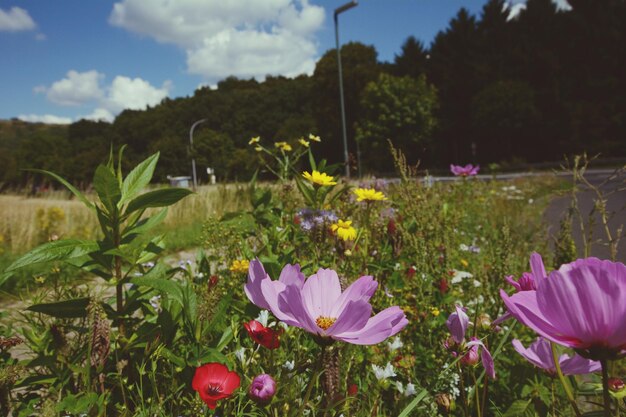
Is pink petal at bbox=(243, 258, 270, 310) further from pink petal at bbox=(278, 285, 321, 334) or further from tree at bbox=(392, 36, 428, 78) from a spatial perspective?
tree at bbox=(392, 36, 428, 78)

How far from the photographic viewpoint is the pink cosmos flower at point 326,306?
65 cm

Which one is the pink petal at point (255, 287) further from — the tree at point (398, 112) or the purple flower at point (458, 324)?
the tree at point (398, 112)

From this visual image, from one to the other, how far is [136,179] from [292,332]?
2.27 feet

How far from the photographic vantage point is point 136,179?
1.29m

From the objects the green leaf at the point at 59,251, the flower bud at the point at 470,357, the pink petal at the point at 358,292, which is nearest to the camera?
the pink petal at the point at 358,292

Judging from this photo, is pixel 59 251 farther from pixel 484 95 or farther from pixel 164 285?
pixel 484 95

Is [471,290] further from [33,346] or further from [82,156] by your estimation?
[82,156]

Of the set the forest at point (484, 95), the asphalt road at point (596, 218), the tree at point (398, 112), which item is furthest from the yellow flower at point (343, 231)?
the tree at point (398, 112)

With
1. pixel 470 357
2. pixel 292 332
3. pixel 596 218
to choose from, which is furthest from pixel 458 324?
pixel 596 218

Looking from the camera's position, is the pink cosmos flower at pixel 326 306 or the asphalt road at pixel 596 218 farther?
the asphalt road at pixel 596 218

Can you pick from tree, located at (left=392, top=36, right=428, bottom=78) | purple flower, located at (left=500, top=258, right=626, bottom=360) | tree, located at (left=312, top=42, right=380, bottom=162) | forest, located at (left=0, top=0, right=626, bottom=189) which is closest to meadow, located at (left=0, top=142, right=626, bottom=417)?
purple flower, located at (left=500, top=258, right=626, bottom=360)

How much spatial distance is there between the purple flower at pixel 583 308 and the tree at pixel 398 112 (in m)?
28.3

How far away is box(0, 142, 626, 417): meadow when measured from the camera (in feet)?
→ 2.18

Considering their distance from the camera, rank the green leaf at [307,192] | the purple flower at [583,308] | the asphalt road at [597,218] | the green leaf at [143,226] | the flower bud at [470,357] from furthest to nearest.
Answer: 1. the green leaf at [307,192]
2. the asphalt road at [597,218]
3. the green leaf at [143,226]
4. the flower bud at [470,357]
5. the purple flower at [583,308]
